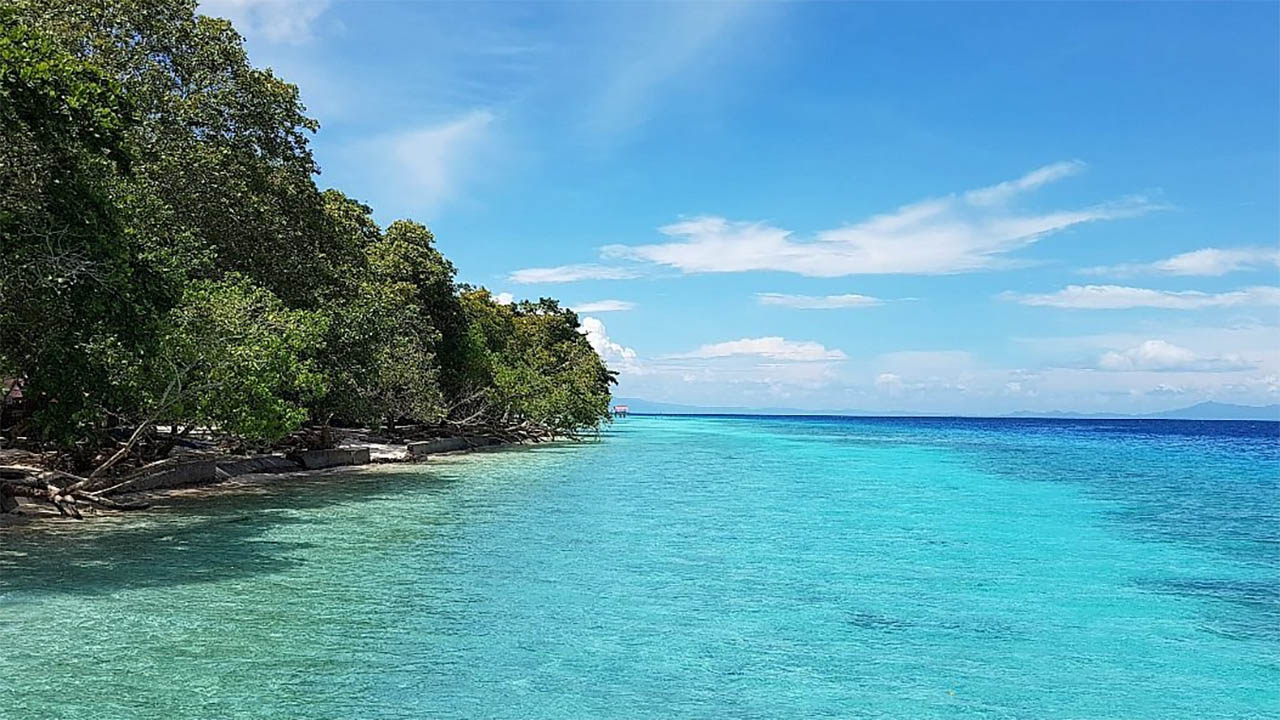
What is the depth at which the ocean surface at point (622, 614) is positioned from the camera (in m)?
7.06

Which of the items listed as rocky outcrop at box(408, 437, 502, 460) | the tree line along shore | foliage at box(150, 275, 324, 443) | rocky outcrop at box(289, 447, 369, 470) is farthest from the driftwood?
rocky outcrop at box(408, 437, 502, 460)

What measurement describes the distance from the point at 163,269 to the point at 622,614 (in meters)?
8.75

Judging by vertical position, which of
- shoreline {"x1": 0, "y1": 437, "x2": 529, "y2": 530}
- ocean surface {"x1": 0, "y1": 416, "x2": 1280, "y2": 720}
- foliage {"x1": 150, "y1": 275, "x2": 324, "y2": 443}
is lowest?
ocean surface {"x1": 0, "y1": 416, "x2": 1280, "y2": 720}

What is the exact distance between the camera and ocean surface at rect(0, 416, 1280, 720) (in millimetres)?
7059

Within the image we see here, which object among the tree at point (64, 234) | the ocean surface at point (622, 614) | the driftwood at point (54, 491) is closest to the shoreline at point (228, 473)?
the driftwood at point (54, 491)

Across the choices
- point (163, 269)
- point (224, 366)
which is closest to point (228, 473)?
point (224, 366)

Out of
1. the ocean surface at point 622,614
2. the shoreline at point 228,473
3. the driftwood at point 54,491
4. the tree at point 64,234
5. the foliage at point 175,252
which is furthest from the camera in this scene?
the shoreline at point 228,473

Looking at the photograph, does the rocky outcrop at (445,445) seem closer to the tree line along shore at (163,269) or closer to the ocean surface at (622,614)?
the tree line along shore at (163,269)

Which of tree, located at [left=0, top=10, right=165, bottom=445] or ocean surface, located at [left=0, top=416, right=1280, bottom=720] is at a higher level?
tree, located at [left=0, top=10, right=165, bottom=445]

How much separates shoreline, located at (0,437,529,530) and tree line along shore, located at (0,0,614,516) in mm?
336

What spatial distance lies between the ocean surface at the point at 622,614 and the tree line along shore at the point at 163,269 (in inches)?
A: 92.3

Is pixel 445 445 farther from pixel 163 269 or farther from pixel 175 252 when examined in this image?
pixel 163 269

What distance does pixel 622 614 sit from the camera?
996cm

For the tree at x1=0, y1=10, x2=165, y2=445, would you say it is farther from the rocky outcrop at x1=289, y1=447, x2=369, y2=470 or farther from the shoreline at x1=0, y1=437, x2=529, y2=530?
the rocky outcrop at x1=289, y1=447, x2=369, y2=470
